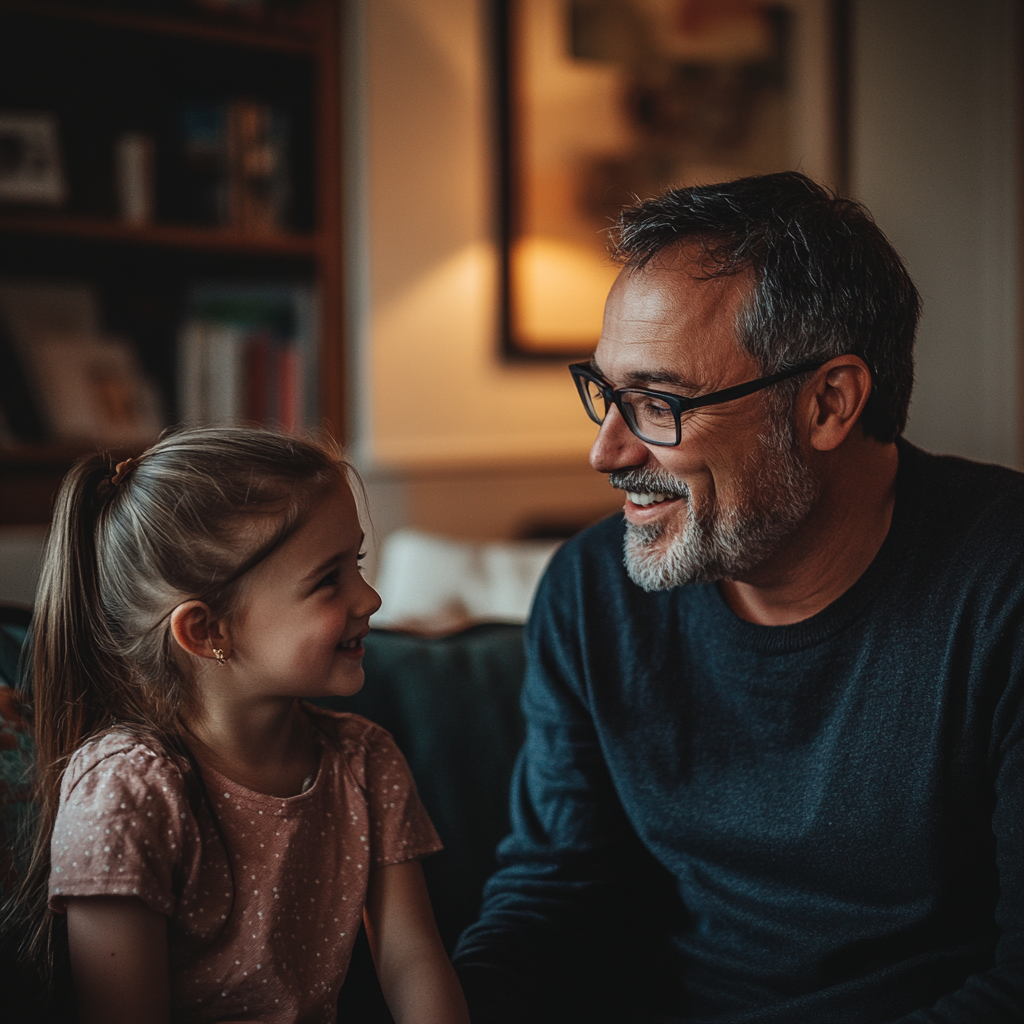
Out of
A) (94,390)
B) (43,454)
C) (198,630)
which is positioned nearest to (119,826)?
(198,630)

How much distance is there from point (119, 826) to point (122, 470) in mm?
321

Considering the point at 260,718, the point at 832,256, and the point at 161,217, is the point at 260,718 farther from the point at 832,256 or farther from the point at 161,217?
the point at 161,217

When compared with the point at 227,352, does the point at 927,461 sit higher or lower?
lower

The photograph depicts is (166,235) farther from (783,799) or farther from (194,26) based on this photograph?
(783,799)

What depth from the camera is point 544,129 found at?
2.80 meters

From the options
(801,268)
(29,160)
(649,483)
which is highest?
(29,160)

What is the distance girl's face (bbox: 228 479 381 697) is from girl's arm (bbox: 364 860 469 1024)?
22cm

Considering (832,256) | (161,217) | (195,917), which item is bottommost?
(195,917)

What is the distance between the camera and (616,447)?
3.82 ft

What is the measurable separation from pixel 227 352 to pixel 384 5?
2.96 ft

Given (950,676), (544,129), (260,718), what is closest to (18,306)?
(544,129)

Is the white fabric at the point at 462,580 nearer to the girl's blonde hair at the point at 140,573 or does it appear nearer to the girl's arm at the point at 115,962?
the girl's blonde hair at the point at 140,573

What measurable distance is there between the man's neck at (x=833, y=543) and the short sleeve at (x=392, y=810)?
418 millimetres

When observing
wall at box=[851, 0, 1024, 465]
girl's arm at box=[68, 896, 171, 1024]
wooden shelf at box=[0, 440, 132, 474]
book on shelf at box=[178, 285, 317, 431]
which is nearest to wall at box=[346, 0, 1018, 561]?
wall at box=[851, 0, 1024, 465]
